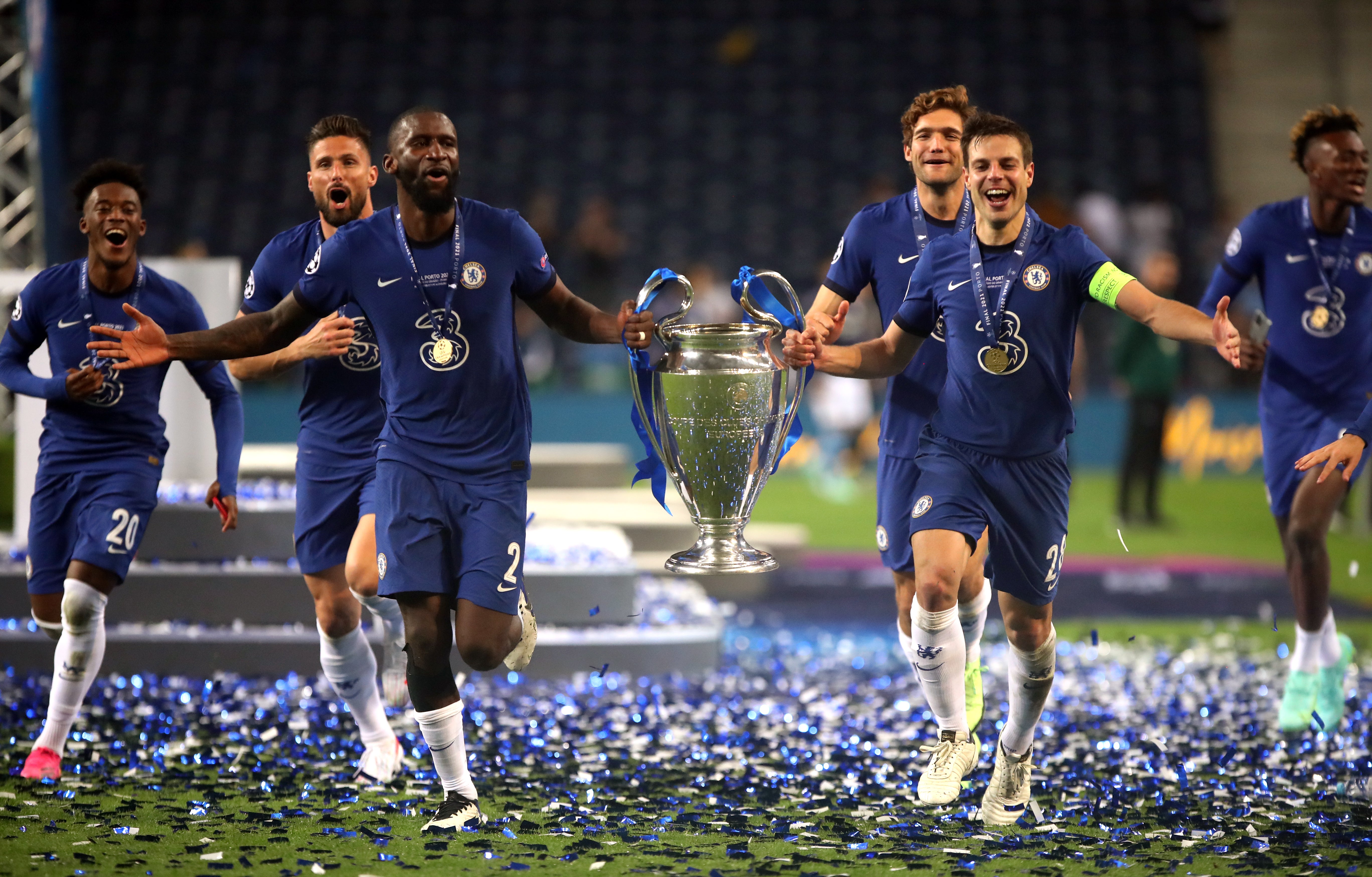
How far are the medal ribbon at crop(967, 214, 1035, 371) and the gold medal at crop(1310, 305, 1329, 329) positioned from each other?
177 centimetres

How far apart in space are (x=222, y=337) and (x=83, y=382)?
87 cm

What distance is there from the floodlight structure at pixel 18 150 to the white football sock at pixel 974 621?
5.66 m

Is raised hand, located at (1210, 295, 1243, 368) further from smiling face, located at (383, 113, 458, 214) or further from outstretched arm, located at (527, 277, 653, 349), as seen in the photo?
smiling face, located at (383, 113, 458, 214)

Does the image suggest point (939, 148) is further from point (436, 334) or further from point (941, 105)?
point (436, 334)

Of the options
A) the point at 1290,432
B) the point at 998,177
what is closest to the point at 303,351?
the point at 998,177

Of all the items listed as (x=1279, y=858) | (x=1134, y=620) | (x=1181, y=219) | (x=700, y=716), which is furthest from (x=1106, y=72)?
(x=1279, y=858)

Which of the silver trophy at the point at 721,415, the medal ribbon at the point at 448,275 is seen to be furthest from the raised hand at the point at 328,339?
the silver trophy at the point at 721,415

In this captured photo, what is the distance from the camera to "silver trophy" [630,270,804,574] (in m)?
4.51

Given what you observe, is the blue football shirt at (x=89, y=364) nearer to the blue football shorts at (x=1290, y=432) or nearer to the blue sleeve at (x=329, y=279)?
the blue sleeve at (x=329, y=279)

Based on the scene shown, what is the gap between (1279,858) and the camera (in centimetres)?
418

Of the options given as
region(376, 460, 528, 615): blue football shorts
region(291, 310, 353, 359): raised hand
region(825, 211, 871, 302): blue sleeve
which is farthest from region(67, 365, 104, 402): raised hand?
region(825, 211, 871, 302): blue sleeve

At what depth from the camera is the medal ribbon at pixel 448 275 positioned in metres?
4.30

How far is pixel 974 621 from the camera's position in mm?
5387

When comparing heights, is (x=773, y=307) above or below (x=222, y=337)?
above
